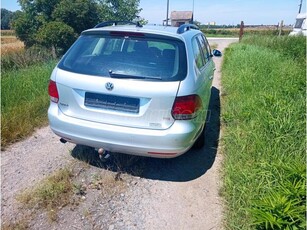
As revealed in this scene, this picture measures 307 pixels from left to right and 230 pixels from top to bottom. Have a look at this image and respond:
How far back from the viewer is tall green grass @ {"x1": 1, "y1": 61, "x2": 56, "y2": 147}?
4146mm

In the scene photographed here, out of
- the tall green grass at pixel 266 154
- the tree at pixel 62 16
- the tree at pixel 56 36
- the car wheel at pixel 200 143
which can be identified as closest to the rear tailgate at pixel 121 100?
the tall green grass at pixel 266 154

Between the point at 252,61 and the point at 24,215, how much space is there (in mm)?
7799

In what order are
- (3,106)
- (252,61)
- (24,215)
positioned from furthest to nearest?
(252,61) < (3,106) < (24,215)

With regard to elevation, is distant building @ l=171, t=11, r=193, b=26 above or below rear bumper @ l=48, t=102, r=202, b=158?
above

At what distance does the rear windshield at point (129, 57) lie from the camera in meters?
2.72

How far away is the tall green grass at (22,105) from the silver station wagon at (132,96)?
150 centimetres

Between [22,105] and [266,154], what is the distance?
14.1 ft

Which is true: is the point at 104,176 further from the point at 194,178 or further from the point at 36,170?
the point at 194,178

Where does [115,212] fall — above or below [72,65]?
below

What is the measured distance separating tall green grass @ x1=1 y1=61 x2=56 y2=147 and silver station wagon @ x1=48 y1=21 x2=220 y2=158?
4.94 ft

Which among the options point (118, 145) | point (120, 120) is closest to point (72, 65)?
point (120, 120)

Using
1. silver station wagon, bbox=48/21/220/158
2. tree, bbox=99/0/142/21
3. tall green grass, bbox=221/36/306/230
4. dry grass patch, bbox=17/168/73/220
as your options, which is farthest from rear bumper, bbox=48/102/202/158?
tree, bbox=99/0/142/21

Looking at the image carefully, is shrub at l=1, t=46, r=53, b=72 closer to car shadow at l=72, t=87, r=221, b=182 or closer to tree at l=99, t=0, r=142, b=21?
car shadow at l=72, t=87, r=221, b=182

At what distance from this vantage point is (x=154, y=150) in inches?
109
